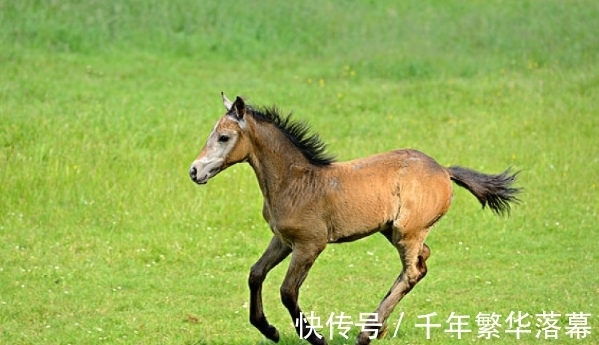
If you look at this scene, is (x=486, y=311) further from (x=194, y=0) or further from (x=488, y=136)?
(x=194, y=0)

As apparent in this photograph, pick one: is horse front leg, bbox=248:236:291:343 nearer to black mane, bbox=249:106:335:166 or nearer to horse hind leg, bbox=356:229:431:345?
black mane, bbox=249:106:335:166

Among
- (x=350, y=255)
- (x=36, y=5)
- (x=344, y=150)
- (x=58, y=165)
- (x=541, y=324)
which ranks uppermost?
(x=36, y=5)

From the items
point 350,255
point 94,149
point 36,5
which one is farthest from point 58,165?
point 36,5

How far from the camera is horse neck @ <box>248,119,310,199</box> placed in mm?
8391

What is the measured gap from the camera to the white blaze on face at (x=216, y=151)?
7.99 meters

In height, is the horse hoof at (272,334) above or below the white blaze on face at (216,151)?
below

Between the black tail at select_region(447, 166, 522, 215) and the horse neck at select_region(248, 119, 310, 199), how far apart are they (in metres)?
1.52

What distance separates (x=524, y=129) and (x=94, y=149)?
6389 millimetres

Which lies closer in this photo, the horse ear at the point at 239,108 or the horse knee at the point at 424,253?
the horse ear at the point at 239,108

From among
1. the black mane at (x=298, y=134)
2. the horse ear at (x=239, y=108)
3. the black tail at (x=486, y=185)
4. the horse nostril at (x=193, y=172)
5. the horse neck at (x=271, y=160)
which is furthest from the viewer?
the black tail at (x=486, y=185)

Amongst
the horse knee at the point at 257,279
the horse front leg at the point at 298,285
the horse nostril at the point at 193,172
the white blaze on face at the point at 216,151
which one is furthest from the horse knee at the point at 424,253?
the horse nostril at the point at 193,172

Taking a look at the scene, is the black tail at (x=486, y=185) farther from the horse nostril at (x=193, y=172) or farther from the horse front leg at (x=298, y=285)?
the horse nostril at (x=193, y=172)

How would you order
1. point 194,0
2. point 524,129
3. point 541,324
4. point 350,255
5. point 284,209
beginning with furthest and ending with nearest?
point 194,0 < point 524,129 < point 350,255 < point 541,324 < point 284,209

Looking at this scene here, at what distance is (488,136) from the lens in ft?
53.1
